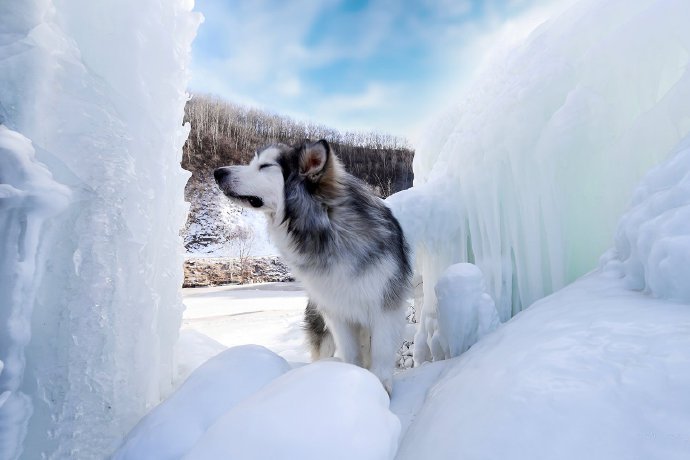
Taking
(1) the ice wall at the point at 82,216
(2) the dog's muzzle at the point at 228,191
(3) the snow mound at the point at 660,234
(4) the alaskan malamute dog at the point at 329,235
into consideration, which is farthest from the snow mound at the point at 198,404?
(3) the snow mound at the point at 660,234

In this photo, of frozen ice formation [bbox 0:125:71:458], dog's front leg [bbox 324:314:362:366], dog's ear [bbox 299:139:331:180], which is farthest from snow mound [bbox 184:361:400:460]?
dog's ear [bbox 299:139:331:180]

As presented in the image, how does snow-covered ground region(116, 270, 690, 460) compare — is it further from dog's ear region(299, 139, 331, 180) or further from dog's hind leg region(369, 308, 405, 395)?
dog's ear region(299, 139, 331, 180)

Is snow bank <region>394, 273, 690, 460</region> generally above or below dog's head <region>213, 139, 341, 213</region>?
below

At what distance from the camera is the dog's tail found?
2.39 metres

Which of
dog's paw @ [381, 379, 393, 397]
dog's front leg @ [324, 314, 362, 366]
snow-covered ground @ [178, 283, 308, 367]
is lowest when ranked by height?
snow-covered ground @ [178, 283, 308, 367]

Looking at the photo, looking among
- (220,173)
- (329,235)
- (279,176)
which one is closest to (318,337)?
(329,235)

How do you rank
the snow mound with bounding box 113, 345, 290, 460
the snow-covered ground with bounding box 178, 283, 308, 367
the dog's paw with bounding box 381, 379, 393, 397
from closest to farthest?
the snow mound with bounding box 113, 345, 290, 460 < the dog's paw with bounding box 381, 379, 393, 397 < the snow-covered ground with bounding box 178, 283, 308, 367

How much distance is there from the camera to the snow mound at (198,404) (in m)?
1.01

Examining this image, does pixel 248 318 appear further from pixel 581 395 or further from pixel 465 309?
pixel 581 395

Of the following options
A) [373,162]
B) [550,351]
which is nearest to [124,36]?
[550,351]

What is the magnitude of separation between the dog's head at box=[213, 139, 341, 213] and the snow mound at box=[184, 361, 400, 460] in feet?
3.42

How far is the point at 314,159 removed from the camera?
1794 mm

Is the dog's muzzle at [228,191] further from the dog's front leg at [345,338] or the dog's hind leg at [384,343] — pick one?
the dog's hind leg at [384,343]

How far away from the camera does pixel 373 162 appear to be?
19.6 metres
